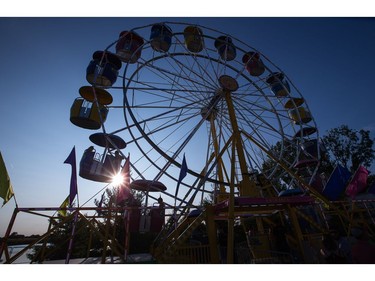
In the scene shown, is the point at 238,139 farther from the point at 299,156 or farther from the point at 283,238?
the point at 299,156

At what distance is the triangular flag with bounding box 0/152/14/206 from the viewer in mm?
6102

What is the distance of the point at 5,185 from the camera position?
6.21 metres

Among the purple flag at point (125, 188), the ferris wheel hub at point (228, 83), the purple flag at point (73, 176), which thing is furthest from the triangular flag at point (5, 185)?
the ferris wheel hub at point (228, 83)

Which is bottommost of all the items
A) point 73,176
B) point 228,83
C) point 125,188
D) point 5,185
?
point 5,185

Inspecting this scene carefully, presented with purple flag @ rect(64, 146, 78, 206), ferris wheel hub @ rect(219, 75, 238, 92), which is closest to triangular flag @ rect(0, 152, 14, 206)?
purple flag @ rect(64, 146, 78, 206)

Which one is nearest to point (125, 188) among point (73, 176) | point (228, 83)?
point (73, 176)

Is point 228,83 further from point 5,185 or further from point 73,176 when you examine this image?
point 5,185

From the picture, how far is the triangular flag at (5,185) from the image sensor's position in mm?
6102

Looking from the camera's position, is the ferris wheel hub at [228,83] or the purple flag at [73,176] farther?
the ferris wheel hub at [228,83]

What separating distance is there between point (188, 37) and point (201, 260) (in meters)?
10.9

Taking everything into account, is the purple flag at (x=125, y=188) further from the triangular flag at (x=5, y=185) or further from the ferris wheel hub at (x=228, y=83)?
the ferris wheel hub at (x=228, y=83)

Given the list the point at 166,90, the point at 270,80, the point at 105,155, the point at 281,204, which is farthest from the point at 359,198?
the point at 105,155

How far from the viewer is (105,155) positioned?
8.66 metres

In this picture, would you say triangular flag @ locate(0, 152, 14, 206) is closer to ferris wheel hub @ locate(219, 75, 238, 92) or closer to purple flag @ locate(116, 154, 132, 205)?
purple flag @ locate(116, 154, 132, 205)
